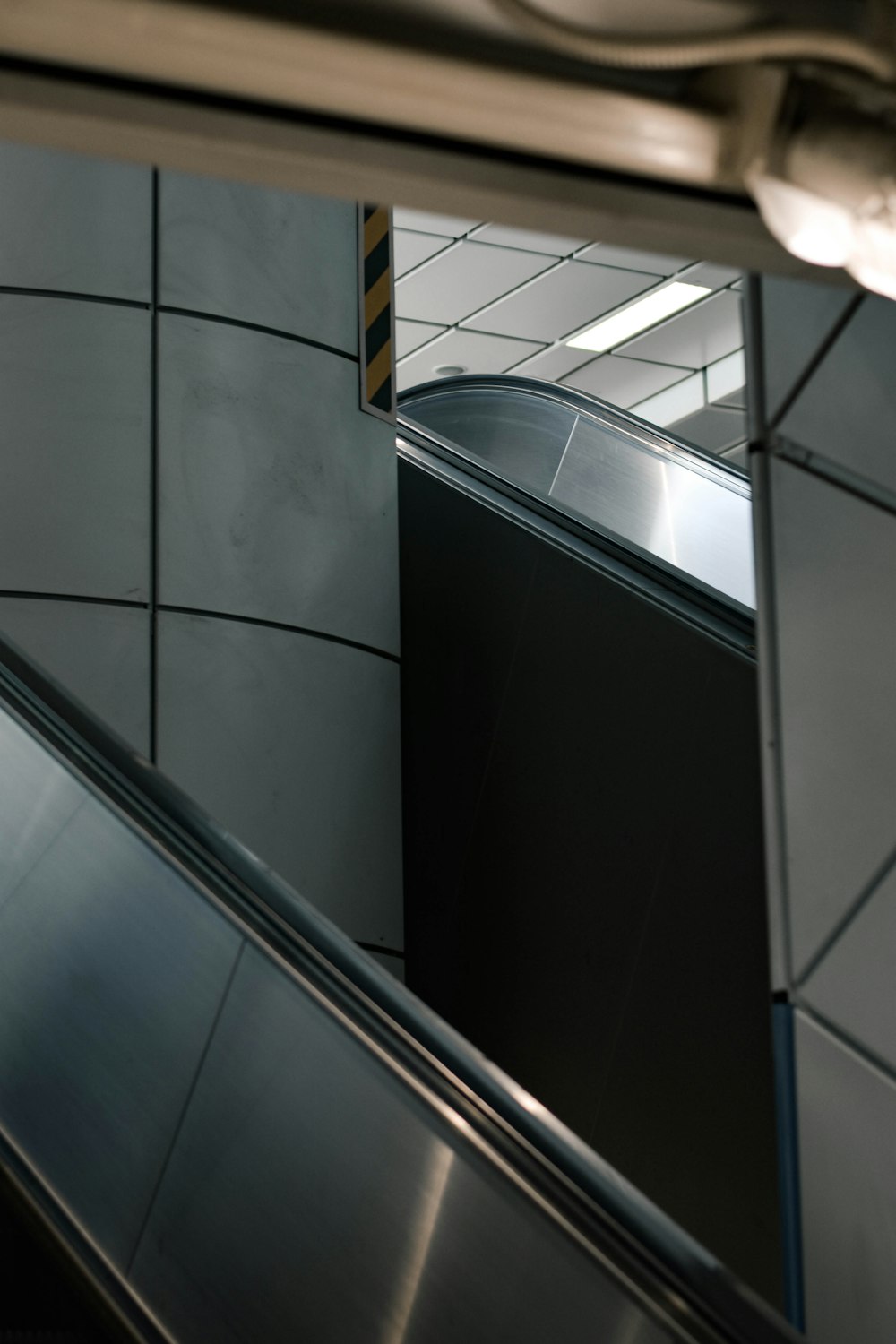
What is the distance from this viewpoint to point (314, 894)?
6.15 m

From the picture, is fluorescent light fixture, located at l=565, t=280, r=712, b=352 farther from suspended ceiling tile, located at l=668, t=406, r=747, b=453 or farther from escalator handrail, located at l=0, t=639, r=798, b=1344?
escalator handrail, located at l=0, t=639, r=798, b=1344

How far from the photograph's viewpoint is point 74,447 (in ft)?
19.8

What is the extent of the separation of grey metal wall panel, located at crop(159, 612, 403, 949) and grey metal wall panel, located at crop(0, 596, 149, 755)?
0.09 metres

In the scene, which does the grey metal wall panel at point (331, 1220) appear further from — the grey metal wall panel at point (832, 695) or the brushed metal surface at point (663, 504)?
the brushed metal surface at point (663, 504)

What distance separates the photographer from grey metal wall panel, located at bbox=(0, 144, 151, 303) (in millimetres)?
6176

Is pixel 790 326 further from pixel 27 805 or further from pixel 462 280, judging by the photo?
pixel 462 280

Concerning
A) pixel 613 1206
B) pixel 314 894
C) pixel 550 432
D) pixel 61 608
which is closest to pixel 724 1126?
pixel 314 894

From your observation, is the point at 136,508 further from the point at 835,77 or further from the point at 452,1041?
the point at 835,77

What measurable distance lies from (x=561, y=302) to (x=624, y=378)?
2.09 meters

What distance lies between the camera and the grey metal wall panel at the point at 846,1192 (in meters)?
2.91

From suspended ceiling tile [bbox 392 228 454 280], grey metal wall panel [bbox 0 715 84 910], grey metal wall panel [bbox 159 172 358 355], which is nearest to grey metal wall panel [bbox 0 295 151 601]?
grey metal wall panel [bbox 159 172 358 355]

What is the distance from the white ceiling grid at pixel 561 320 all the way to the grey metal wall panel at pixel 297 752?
6986 mm

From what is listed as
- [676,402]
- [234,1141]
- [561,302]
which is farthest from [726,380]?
[234,1141]

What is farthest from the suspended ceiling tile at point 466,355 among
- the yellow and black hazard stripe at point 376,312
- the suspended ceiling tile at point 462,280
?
the yellow and black hazard stripe at point 376,312
